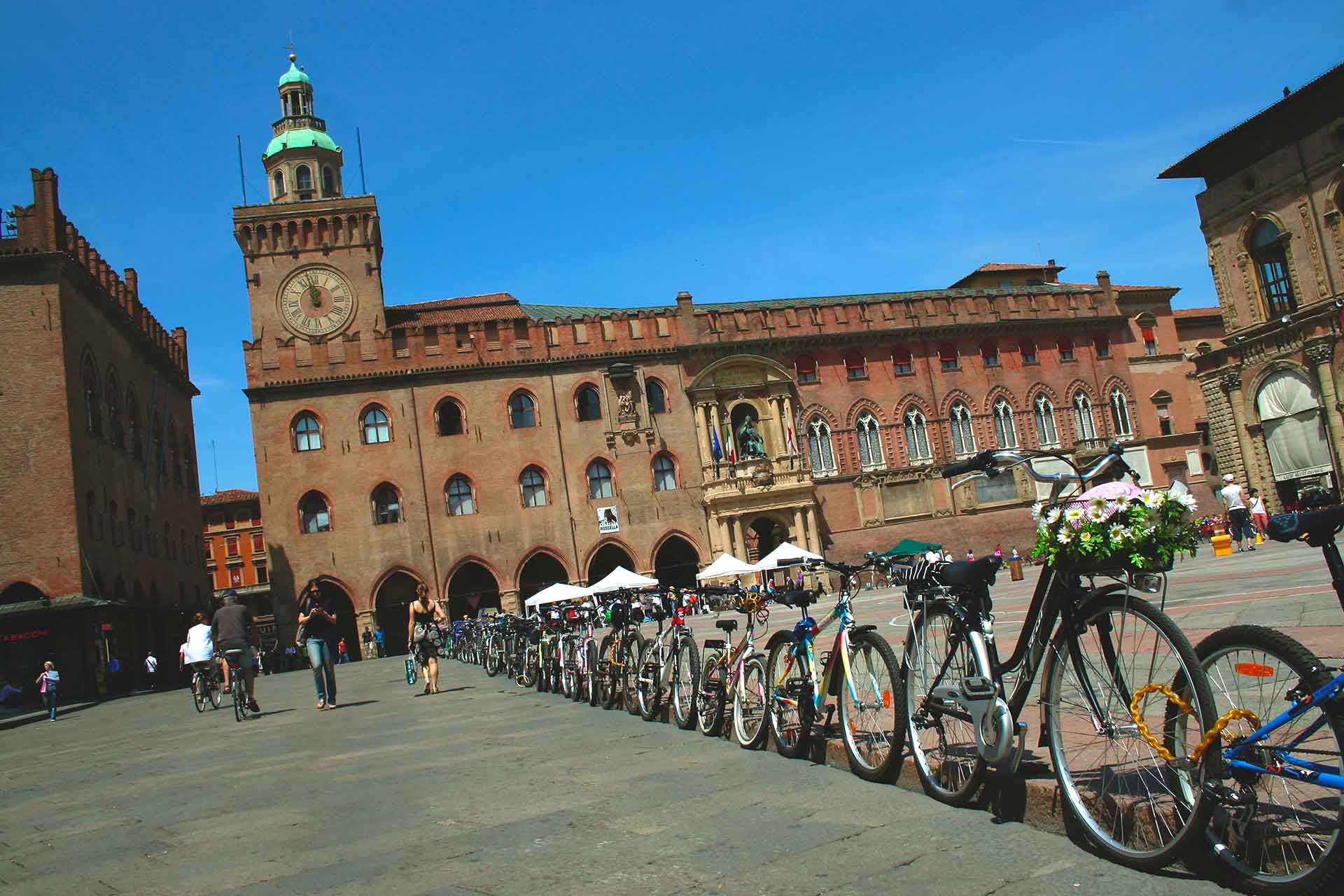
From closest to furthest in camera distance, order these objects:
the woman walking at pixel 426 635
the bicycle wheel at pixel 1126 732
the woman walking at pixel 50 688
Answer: the bicycle wheel at pixel 1126 732, the woman walking at pixel 426 635, the woman walking at pixel 50 688

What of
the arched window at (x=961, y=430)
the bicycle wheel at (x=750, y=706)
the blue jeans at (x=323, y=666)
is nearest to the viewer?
the bicycle wheel at (x=750, y=706)

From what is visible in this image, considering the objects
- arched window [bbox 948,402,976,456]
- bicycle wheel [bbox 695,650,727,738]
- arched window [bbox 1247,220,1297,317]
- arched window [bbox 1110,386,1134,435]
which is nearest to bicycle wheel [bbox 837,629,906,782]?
bicycle wheel [bbox 695,650,727,738]

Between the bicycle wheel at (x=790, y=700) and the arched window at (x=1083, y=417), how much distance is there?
46.1m

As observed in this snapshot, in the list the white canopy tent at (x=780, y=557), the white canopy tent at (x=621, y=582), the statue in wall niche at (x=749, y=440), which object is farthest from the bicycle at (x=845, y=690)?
the statue in wall niche at (x=749, y=440)

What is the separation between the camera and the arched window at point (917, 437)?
155ft

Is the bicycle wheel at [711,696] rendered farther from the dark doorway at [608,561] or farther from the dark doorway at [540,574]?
the dark doorway at [608,561]

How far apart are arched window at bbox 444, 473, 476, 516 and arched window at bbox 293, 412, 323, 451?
16.9 ft

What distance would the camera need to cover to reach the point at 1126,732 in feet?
13.6

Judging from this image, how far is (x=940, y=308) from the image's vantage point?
49281mm

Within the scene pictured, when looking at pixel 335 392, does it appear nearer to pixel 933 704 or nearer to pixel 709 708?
pixel 709 708

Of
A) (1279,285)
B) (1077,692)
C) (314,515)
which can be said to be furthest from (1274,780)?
(314,515)

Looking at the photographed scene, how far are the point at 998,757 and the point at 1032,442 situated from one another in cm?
4580

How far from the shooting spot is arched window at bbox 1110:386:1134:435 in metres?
50.6

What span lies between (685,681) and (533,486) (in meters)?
34.7
